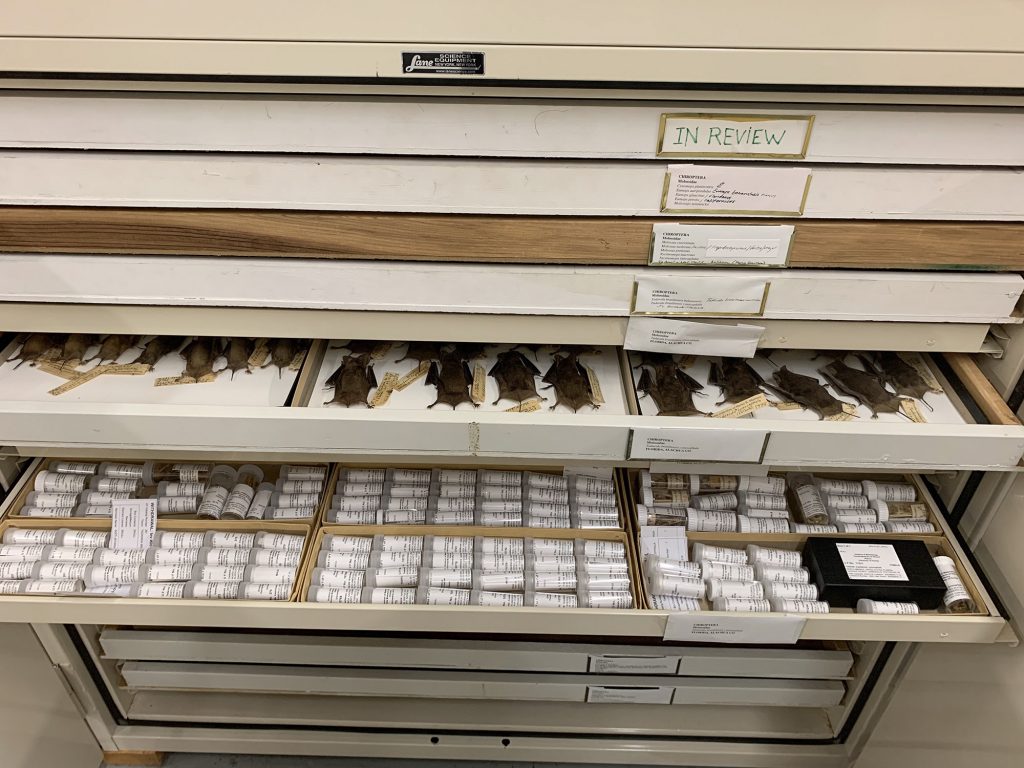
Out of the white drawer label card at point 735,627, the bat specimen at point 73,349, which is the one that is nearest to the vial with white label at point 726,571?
the white drawer label card at point 735,627

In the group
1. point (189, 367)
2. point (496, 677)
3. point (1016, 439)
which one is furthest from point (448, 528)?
point (1016, 439)

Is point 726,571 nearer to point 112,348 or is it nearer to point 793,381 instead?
point 793,381

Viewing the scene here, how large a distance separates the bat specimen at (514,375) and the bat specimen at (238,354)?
20.7 inches

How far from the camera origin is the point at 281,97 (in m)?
1.07

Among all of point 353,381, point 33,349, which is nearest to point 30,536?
point 33,349

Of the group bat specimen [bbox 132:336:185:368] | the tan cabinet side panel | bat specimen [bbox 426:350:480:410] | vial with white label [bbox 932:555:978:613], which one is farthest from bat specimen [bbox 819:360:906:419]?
the tan cabinet side panel

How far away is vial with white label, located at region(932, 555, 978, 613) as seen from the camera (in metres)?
1.42

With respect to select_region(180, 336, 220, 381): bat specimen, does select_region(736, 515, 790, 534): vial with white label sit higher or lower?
lower

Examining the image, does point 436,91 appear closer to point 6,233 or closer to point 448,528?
point 6,233

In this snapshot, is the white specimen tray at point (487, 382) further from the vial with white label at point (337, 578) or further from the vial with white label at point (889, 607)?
the vial with white label at point (889, 607)

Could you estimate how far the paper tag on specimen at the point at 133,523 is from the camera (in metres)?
1.52

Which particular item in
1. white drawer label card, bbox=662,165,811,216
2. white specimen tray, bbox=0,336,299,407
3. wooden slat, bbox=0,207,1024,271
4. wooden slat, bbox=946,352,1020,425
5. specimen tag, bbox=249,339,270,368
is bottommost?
white specimen tray, bbox=0,336,299,407

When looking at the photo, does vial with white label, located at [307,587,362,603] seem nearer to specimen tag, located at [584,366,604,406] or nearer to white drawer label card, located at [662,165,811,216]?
specimen tag, located at [584,366,604,406]

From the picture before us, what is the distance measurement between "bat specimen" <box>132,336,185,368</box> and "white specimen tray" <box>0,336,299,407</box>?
0.02 m
